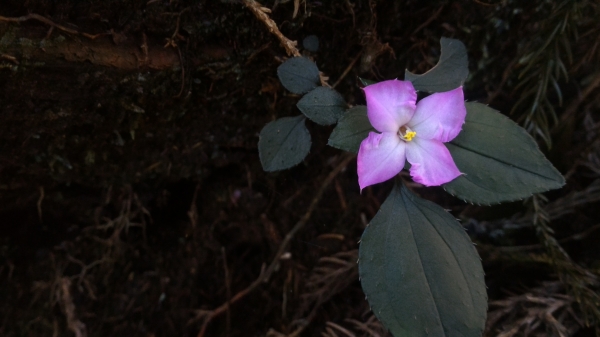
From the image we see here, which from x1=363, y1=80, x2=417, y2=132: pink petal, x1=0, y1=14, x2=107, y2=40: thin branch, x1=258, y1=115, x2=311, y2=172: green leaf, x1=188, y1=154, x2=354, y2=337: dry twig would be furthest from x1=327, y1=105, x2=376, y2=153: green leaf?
x1=0, y1=14, x2=107, y2=40: thin branch

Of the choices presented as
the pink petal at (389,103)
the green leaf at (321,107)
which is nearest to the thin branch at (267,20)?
the green leaf at (321,107)

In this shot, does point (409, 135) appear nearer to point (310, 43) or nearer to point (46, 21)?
point (310, 43)

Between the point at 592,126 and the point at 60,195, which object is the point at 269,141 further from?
the point at 592,126

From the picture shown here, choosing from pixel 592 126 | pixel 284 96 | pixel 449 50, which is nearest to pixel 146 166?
pixel 284 96

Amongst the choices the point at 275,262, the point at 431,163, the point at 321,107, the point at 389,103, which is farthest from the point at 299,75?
the point at 275,262

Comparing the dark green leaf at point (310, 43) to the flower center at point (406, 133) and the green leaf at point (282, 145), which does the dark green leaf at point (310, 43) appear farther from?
the flower center at point (406, 133)

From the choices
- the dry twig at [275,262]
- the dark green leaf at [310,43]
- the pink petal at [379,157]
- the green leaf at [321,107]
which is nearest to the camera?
the pink petal at [379,157]
